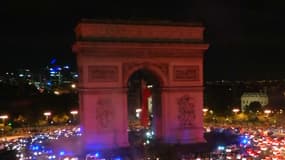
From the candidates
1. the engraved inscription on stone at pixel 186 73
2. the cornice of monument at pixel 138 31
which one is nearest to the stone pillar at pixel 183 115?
the engraved inscription on stone at pixel 186 73

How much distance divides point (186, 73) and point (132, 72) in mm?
3384

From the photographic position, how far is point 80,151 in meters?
24.3

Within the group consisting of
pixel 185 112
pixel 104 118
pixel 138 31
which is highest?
pixel 138 31

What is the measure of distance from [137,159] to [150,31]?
8588 mm

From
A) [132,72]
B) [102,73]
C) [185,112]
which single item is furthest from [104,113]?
[185,112]

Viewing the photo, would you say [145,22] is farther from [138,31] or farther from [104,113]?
[104,113]

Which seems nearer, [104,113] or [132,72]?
[104,113]

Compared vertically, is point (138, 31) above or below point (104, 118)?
above

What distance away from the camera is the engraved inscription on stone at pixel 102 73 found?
24.6 metres

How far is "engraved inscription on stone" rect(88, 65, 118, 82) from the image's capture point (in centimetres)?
2464

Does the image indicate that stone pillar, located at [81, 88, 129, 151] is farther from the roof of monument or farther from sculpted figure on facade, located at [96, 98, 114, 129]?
the roof of monument

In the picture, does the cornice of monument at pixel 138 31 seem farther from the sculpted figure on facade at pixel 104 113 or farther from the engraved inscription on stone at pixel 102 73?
the sculpted figure on facade at pixel 104 113

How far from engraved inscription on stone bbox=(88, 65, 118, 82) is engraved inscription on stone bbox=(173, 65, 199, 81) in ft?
12.4

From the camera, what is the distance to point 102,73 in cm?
2486
